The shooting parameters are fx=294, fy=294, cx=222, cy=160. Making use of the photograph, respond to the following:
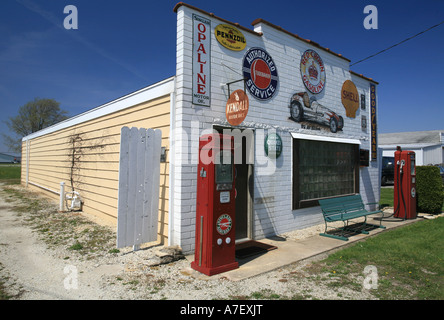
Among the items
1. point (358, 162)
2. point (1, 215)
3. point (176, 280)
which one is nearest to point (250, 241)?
point (176, 280)

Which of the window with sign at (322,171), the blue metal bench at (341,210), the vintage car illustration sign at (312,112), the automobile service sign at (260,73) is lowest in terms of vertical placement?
the blue metal bench at (341,210)

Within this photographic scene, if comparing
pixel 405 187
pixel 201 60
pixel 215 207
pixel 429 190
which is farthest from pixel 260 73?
pixel 429 190

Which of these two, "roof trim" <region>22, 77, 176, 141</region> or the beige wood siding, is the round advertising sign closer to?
the beige wood siding

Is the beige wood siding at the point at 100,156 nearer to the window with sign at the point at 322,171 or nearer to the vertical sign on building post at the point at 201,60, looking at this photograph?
the vertical sign on building post at the point at 201,60

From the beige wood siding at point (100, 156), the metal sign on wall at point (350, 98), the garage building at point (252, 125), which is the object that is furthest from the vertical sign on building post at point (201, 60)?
the metal sign on wall at point (350, 98)

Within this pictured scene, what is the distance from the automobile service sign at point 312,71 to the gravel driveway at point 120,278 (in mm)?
4804

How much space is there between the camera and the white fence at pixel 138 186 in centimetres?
530

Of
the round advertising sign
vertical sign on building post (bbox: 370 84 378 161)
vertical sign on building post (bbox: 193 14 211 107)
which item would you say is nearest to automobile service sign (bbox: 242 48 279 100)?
vertical sign on building post (bbox: 193 14 211 107)

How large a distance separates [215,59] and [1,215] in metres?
8.43

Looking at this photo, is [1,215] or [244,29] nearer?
[244,29]

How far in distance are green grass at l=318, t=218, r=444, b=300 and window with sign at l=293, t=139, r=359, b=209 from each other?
1.84m
